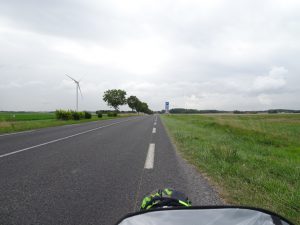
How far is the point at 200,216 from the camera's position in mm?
1457

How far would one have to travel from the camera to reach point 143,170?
18.4 feet

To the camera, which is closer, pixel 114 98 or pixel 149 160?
pixel 149 160

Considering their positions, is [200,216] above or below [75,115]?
below

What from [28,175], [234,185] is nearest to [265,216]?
[234,185]

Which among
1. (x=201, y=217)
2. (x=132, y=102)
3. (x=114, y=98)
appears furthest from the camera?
(x=132, y=102)

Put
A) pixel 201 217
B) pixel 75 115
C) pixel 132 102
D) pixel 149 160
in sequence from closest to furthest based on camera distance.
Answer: pixel 201 217 → pixel 149 160 → pixel 75 115 → pixel 132 102

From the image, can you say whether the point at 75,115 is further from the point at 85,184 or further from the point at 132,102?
the point at 132,102

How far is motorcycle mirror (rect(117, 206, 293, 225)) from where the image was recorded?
4.57 ft

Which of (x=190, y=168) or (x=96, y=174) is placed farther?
(x=190, y=168)

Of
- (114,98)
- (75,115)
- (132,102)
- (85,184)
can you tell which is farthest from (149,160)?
(132,102)

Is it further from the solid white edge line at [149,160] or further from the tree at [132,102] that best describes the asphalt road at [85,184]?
the tree at [132,102]

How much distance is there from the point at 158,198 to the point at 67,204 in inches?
86.1

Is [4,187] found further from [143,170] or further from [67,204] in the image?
[143,170]

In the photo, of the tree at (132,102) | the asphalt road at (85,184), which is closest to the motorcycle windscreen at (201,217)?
the asphalt road at (85,184)
